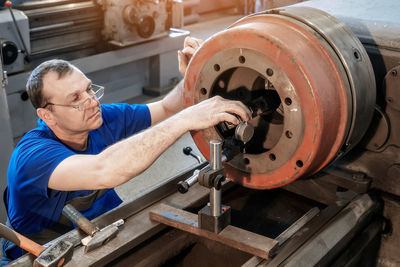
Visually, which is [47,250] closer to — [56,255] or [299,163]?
[56,255]

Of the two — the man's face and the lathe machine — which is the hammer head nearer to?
the lathe machine

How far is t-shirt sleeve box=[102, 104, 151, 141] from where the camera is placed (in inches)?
60.7

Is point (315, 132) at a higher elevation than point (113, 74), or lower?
higher

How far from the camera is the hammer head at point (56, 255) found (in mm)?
889

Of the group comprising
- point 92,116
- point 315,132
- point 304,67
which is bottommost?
point 92,116

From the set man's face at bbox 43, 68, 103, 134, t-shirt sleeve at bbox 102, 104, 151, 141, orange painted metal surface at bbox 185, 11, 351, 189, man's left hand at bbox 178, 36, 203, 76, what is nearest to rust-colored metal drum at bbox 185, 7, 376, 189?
orange painted metal surface at bbox 185, 11, 351, 189

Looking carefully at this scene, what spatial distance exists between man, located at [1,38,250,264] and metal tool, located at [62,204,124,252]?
0.10 meters

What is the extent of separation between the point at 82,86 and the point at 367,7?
2.91ft

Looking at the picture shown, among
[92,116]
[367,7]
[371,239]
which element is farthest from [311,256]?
[367,7]

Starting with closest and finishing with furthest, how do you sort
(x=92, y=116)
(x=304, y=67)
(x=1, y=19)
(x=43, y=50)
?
(x=304, y=67) < (x=92, y=116) < (x=1, y=19) < (x=43, y=50)

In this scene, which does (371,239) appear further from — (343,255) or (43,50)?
(43,50)

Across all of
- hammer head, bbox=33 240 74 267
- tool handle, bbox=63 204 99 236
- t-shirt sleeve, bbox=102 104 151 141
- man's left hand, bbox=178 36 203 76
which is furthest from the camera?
t-shirt sleeve, bbox=102 104 151 141

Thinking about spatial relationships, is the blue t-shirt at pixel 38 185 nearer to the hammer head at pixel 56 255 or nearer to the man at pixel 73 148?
the man at pixel 73 148

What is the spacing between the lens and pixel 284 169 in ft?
3.26
